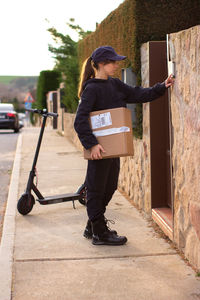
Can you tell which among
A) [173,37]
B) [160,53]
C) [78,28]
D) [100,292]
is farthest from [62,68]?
[100,292]

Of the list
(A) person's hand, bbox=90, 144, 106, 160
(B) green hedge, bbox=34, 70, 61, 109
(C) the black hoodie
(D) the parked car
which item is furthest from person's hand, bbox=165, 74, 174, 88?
(B) green hedge, bbox=34, 70, 61, 109

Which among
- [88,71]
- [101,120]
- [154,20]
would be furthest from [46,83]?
[101,120]

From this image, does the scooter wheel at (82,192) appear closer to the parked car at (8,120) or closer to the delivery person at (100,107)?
the delivery person at (100,107)

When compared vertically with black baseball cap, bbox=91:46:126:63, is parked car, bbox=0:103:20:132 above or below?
below

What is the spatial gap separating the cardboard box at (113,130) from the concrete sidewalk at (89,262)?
3.08 ft

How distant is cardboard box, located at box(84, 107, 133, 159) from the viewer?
15.2 ft

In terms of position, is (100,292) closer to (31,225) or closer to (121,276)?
(121,276)

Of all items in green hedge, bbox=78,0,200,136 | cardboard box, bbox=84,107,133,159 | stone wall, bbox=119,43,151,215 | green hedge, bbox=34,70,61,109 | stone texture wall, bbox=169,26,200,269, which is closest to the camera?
stone texture wall, bbox=169,26,200,269

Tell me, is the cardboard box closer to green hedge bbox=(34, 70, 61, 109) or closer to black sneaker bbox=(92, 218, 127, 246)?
black sneaker bbox=(92, 218, 127, 246)

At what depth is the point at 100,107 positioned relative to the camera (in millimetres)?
4770

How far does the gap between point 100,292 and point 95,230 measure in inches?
48.8

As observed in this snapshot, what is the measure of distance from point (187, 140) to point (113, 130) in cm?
74

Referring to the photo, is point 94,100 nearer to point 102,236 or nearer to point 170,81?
point 170,81

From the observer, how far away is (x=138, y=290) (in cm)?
374
